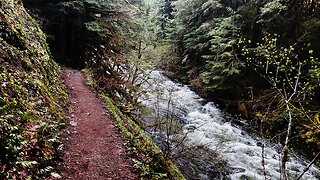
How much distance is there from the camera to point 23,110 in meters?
6.34

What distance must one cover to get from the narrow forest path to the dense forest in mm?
373

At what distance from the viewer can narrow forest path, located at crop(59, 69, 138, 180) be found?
19.7ft

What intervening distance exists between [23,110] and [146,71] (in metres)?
11.3

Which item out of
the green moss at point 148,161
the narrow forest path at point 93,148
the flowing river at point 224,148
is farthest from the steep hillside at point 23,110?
the flowing river at point 224,148

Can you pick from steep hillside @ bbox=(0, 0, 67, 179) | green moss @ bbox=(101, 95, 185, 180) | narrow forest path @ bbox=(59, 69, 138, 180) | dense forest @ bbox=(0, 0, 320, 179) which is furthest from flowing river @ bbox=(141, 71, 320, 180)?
steep hillside @ bbox=(0, 0, 67, 179)

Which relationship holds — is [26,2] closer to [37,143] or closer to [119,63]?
[119,63]

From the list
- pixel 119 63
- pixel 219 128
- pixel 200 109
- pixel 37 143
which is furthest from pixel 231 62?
pixel 37 143

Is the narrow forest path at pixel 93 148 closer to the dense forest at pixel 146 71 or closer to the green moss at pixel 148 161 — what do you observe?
the green moss at pixel 148 161

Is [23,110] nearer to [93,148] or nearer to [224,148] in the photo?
[93,148]

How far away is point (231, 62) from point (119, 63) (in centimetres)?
673

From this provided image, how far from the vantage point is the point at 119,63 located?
14984 millimetres

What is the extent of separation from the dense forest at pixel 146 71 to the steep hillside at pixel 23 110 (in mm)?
24

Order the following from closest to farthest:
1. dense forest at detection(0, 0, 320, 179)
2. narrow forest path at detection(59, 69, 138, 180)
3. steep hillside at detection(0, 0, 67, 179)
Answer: steep hillside at detection(0, 0, 67, 179) → narrow forest path at detection(59, 69, 138, 180) → dense forest at detection(0, 0, 320, 179)

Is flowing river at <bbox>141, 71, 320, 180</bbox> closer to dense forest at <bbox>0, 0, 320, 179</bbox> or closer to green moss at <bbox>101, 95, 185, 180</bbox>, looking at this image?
dense forest at <bbox>0, 0, 320, 179</bbox>
